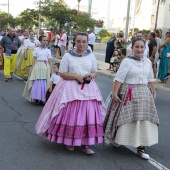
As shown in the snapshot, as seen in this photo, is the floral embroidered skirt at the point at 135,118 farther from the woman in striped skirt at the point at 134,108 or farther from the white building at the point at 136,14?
the white building at the point at 136,14

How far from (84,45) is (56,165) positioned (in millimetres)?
1731

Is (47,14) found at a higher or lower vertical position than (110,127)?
higher

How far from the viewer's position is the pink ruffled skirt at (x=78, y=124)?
16.1 ft

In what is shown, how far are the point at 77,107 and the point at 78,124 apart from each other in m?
0.25

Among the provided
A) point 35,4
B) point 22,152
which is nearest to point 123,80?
point 22,152

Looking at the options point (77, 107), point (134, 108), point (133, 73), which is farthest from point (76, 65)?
point (134, 108)

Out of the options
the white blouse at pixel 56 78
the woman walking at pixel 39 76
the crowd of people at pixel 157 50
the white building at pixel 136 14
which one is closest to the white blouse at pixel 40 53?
the woman walking at pixel 39 76

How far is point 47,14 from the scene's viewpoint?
111 feet

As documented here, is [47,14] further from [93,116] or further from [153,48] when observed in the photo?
[93,116]

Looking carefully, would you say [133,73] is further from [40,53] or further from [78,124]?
[40,53]

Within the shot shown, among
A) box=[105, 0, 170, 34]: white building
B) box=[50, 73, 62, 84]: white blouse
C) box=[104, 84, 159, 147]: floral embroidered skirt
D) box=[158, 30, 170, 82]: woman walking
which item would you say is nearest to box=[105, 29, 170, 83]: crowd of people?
box=[158, 30, 170, 82]: woman walking

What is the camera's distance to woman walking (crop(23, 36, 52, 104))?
28.3 feet

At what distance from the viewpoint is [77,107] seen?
4.96m

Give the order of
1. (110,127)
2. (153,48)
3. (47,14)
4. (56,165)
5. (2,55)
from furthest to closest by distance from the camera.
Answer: (47,14), (2,55), (153,48), (110,127), (56,165)
